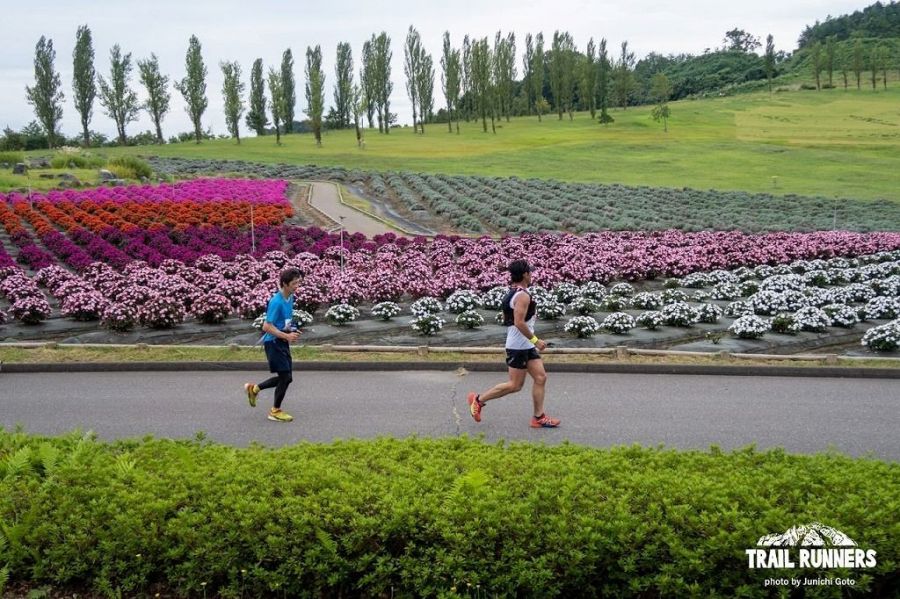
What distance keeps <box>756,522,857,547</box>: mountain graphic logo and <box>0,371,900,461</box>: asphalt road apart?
3246mm

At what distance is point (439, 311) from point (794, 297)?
22.7ft

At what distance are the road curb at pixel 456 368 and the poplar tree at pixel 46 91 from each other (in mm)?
71197

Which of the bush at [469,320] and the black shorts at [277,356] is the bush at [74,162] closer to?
the bush at [469,320]

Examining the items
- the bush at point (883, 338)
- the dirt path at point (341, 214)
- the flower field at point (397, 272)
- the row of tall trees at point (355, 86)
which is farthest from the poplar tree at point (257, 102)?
the bush at point (883, 338)

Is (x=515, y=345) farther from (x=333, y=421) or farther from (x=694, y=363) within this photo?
(x=694, y=363)

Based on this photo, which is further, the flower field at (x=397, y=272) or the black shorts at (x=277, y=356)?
the flower field at (x=397, y=272)

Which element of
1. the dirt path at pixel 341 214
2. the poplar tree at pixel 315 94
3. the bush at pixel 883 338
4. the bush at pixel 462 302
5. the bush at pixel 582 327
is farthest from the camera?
the poplar tree at pixel 315 94

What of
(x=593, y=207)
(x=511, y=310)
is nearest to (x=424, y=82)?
(x=593, y=207)

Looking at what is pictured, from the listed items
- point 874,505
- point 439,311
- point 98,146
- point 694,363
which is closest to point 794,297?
point 694,363

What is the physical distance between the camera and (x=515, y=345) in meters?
8.53

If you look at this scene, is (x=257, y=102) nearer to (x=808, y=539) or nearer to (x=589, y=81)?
(x=589, y=81)

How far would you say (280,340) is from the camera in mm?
9109

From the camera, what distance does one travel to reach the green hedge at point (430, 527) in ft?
14.9

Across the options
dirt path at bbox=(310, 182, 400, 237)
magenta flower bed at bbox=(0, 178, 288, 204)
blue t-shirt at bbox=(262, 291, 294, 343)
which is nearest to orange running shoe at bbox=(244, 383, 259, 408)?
blue t-shirt at bbox=(262, 291, 294, 343)
